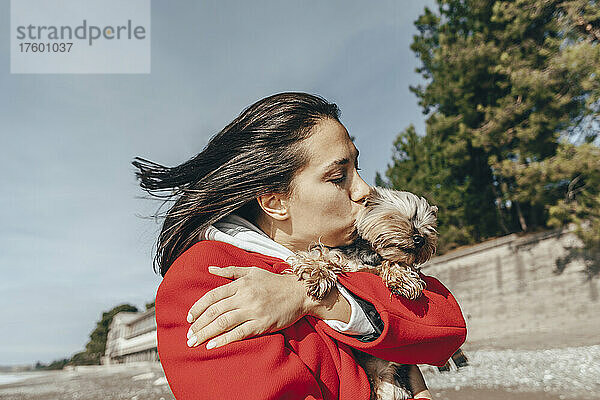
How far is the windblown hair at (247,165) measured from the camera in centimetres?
237

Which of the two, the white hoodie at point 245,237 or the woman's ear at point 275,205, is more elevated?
the woman's ear at point 275,205

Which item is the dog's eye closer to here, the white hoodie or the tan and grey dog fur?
the tan and grey dog fur

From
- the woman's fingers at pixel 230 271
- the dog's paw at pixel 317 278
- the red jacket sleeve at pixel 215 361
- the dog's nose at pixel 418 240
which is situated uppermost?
the dog's nose at pixel 418 240

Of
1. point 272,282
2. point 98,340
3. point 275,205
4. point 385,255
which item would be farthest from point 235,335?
point 98,340

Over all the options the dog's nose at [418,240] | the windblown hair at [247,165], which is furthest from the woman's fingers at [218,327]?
the dog's nose at [418,240]

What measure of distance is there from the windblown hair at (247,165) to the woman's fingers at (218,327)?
708 millimetres

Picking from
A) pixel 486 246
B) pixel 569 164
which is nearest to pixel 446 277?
pixel 486 246

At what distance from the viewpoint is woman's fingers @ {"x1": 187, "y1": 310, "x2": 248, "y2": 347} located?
171 centimetres

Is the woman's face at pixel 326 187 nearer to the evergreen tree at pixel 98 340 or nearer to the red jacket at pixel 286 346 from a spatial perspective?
the red jacket at pixel 286 346

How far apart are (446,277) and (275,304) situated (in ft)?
80.5

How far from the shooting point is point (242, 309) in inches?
69.4

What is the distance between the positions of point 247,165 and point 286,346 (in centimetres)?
95

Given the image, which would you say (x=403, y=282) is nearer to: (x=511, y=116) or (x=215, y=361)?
(x=215, y=361)

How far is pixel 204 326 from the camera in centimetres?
174
